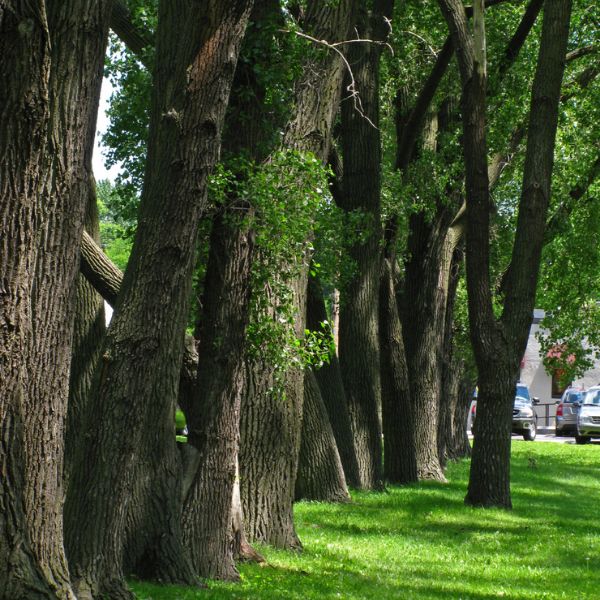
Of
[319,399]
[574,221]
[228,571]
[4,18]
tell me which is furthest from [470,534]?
[574,221]

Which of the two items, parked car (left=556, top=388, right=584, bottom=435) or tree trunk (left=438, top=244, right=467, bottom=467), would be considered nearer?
tree trunk (left=438, top=244, right=467, bottom=467)

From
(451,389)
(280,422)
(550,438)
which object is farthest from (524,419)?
(280,422)

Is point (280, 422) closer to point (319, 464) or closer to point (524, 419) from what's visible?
point (319, 464)

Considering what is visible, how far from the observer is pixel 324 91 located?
11.5m

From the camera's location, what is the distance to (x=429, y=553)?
500 inches

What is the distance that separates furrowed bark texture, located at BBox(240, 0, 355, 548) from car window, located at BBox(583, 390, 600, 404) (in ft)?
110

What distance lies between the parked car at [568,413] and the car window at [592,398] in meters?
1.67

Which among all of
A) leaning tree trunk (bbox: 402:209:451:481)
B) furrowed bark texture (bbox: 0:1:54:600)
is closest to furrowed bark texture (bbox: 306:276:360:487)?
leaning tree trunk (bbox: 402:209:451:481)

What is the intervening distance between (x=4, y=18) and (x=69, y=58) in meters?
0.71

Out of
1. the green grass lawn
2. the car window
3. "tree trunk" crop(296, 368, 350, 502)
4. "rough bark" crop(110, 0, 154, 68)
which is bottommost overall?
the green grass lawn

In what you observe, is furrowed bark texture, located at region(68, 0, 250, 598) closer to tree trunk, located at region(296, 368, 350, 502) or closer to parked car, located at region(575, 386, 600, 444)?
tree trunk, located at region(296, 368, 350, 502)

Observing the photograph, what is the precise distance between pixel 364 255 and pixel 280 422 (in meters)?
6.52

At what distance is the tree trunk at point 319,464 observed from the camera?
50.5 ft

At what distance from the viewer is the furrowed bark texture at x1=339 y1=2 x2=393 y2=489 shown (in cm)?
1720
